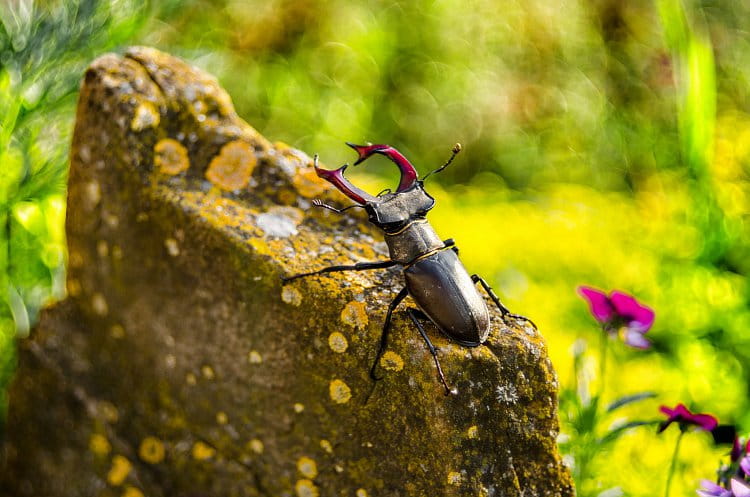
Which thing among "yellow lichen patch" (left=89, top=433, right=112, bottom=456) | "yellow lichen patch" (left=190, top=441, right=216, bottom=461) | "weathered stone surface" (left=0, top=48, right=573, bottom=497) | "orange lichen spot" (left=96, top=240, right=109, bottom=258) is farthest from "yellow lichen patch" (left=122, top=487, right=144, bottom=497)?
"orange lichen spot" (left=96, top=240, right=109, bottom=258)

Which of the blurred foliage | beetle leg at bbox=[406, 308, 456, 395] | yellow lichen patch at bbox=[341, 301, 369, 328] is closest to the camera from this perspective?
beetle leg at bbox=[406, 308, 456, 395]

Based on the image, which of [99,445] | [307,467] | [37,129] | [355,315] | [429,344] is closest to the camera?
[429,344]

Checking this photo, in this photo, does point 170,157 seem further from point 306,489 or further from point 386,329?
point 306,489

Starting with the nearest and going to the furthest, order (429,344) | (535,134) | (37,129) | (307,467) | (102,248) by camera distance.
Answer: (429,344)
(307,467)
(102,248)
(37,129)
(535,134)

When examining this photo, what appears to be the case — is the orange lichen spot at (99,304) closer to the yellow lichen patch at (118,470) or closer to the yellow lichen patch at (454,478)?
the yellow lichen patch at (118,470)

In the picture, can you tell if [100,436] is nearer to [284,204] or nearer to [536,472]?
[284,204]

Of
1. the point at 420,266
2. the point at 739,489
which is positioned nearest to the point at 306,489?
the point at 420,266

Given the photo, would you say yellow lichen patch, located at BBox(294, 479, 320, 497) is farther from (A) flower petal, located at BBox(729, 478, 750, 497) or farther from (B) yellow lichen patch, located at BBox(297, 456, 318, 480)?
(A) flower petal, located at BBox(729, 478, 750, 497)

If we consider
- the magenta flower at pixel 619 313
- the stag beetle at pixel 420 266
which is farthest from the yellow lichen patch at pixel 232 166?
the magenta flower at pixel 619 313
